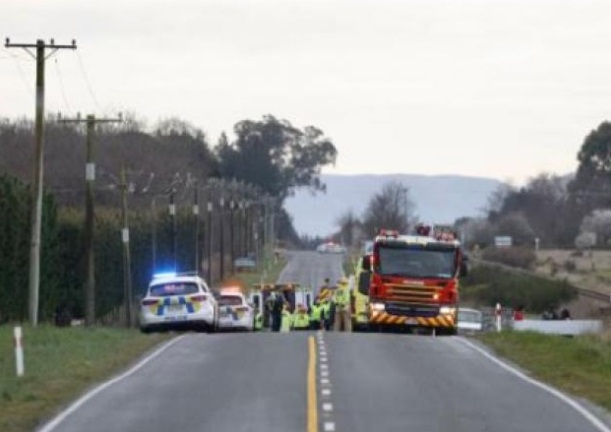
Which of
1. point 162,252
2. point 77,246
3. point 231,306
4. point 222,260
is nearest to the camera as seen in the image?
point 231,306

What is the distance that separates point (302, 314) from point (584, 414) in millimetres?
Answer: 36489

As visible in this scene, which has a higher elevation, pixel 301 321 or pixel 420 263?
pixel 420 263

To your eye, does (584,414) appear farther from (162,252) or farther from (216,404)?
(162,252)

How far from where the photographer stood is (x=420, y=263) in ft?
142

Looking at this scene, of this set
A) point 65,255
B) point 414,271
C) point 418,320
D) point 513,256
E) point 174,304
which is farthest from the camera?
point 513,256

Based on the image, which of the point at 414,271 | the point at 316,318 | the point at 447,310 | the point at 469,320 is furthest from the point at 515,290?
the point at 414,271

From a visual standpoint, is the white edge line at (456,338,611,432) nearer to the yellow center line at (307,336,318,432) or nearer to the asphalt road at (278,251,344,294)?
the yellow center line at (307,336,318,432)

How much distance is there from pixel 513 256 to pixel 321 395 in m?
114

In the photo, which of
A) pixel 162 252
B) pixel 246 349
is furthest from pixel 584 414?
pixel 162 252

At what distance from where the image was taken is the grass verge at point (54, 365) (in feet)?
74.3

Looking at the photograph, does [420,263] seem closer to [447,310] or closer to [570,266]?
[447,310]

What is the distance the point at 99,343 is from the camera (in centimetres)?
3594

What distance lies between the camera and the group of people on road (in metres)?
55.3

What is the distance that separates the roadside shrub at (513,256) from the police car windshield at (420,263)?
85327 mm
